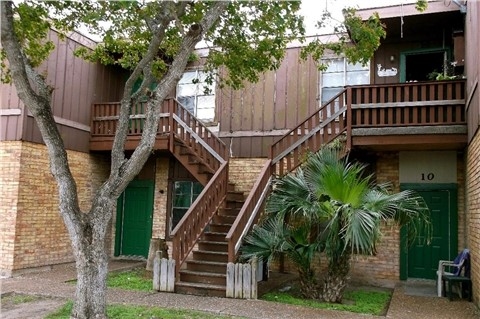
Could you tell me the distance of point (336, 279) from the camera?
7797 millimetres

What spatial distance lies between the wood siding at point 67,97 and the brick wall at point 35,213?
13.9 inches

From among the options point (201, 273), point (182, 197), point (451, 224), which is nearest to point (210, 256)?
point (201, 273)

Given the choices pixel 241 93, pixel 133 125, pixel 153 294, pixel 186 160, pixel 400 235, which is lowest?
pixel 153 294

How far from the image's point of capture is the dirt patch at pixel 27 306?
21.7 ft

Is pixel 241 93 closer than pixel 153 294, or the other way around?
pixel 153 294

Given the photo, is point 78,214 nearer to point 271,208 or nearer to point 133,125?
point 271,208

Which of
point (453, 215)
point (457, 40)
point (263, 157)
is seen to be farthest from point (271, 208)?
point (457, 40)

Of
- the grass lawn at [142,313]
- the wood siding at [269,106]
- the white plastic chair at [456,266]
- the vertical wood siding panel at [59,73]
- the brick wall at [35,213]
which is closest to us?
the grass lawn at [142,313]

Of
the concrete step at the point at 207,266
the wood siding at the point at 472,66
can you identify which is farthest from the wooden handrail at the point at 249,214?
the wood siding at the point at 472,66

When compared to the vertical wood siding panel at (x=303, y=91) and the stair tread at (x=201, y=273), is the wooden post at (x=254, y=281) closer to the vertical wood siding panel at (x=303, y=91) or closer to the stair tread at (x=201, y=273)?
the stair tread at (x=201, y=273)

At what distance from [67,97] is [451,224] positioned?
9933mm

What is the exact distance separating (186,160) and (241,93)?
8.21 ft

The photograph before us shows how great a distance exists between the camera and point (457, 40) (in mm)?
9336

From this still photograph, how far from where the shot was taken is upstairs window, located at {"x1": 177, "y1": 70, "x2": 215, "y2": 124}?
12.7m
